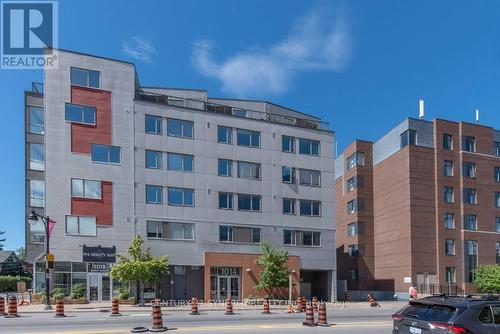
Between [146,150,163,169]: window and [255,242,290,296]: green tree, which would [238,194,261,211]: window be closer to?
[255,242,290,296]: green tree

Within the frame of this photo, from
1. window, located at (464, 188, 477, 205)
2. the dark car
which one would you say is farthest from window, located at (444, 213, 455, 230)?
the dark car

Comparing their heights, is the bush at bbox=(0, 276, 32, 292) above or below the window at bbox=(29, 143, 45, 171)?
below

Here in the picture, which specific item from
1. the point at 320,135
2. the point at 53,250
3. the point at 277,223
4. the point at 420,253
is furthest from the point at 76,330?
the point at 420,253

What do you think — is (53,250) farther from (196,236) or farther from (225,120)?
(225,120)

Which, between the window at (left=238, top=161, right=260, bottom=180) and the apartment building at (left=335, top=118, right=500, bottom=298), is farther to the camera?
the apartment building at (left=335, top=118, right=500, bottom=298)

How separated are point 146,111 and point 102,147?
4.55 m

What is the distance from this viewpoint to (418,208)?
56031mm

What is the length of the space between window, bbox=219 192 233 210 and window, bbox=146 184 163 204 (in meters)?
5.02

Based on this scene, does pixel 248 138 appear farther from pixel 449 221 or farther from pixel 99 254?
pixel 449 221

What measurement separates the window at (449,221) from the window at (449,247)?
136 centimetres

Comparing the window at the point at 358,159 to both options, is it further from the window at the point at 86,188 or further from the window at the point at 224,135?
the window at the point at 86,188

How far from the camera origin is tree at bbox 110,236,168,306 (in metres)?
36.6

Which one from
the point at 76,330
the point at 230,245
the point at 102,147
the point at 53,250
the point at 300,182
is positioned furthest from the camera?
the point at 300,182

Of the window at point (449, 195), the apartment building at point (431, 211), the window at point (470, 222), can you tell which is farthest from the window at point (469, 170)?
the window at point (470, 222)
